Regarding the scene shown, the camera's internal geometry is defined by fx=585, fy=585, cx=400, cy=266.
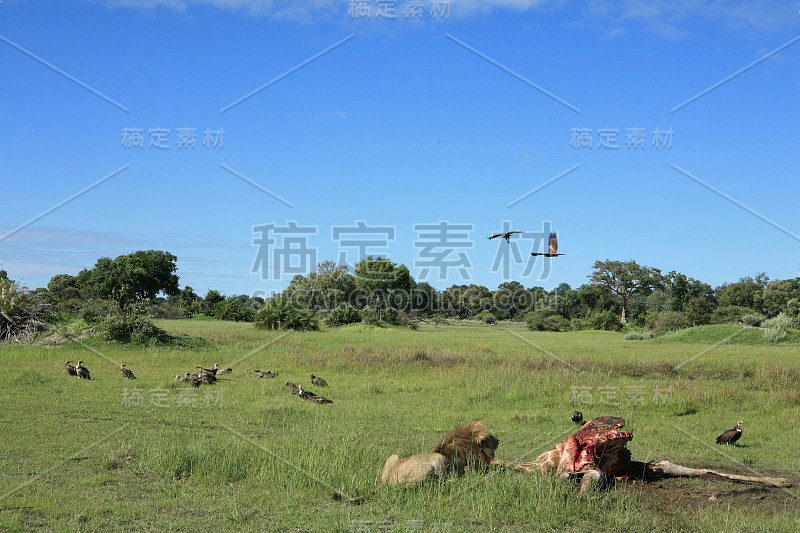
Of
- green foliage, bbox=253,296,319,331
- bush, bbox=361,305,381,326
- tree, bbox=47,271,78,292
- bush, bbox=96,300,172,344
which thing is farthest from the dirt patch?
tree, bbox=47,271,78,292

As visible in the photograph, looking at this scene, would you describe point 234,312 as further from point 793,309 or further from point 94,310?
point 793,309

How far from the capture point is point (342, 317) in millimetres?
52531

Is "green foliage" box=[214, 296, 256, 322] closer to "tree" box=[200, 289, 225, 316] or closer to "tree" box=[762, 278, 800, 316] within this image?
"tree" box=[200, 289, 225, 316]

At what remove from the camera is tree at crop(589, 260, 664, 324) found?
74188mm

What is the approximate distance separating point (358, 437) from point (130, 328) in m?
18.4

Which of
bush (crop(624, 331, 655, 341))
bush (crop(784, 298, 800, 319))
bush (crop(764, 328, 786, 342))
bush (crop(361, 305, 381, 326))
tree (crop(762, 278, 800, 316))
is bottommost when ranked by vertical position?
bush (crop(624, 331, 655, 341))

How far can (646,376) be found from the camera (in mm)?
20531

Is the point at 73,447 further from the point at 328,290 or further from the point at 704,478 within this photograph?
the point at 328,290

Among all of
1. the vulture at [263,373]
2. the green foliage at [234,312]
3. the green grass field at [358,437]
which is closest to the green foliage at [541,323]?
the green foliage at [234,312]

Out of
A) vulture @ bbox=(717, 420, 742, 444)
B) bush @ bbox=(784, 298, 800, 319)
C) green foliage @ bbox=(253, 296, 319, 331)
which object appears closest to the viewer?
vulture @ bbox=(717, 420, 742, 444)

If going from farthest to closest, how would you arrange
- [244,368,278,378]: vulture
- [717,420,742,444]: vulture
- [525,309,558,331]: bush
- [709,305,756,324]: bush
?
[525,309,558,331]: bush < [709,305,756,324]: bush < [244,368,278,378]: vulture < [717,420,742,444]: vulture

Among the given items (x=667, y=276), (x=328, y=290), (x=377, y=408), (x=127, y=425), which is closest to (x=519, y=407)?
Result: (x=377, y=408)

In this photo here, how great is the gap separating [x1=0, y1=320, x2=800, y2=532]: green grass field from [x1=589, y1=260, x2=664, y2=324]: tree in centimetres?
5248

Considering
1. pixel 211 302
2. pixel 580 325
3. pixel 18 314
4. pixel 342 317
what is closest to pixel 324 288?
pixel 211 302
